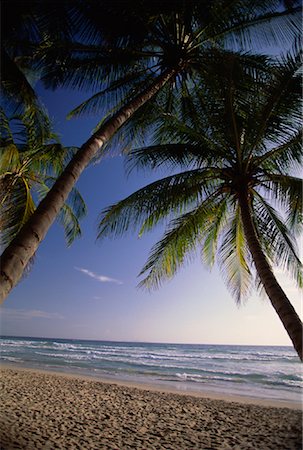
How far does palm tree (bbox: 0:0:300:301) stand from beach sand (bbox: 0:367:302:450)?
480 centimetres

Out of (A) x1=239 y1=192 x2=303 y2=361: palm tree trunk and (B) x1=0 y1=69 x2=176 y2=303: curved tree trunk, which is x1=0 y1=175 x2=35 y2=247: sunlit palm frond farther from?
(A) x1=239 y1=192 x2=303 y2=361: palm tree trunk

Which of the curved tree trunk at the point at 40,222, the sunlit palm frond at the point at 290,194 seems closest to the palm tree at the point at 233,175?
the sunlit palm frond at the point at 290,194

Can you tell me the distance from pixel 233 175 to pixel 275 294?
2.43 m

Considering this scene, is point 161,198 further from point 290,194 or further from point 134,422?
point 134,422

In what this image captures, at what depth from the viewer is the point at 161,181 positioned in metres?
6.05

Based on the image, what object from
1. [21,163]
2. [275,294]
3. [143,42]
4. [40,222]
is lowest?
[275,294]

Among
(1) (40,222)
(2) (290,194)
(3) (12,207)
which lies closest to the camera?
(1) (40,222)

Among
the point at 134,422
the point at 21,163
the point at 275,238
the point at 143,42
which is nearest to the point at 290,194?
the point at 275,238

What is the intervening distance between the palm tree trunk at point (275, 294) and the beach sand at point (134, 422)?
271 cm

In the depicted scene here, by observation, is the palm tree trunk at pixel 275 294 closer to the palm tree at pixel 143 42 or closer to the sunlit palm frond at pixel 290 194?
the sunlit palm frond at pixel 290 194

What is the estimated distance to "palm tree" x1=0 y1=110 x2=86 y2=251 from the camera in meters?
7.58

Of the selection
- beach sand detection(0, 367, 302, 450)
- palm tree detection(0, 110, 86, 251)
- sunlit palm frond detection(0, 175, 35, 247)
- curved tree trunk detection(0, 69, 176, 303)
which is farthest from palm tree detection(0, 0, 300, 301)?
beach sand detection(0, 367, 302, 450)

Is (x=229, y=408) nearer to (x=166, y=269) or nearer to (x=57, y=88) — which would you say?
(x=166, y=269)

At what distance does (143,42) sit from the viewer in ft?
18.3
